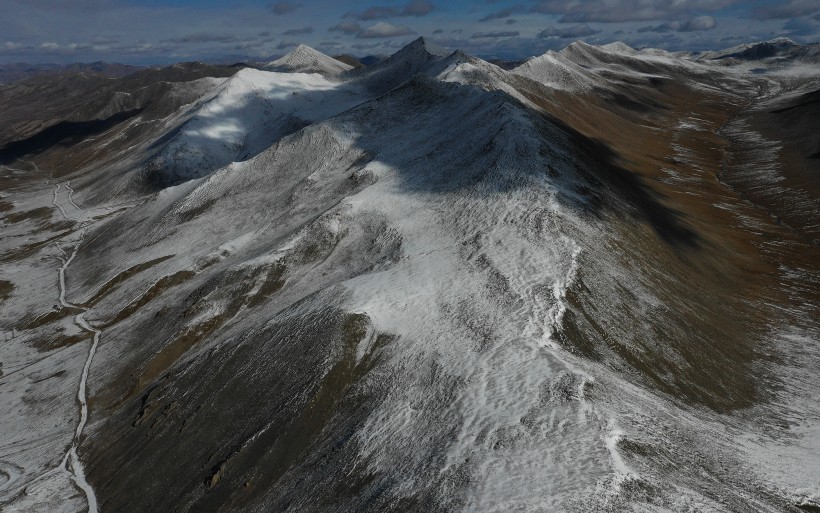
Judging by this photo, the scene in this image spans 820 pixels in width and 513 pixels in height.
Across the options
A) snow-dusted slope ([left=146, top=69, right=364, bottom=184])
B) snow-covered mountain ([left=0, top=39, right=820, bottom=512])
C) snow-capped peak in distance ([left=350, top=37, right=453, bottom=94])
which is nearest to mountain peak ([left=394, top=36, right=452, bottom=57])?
snow-capped peak in distance ([left=350, top=37, right=453, bottom=94])

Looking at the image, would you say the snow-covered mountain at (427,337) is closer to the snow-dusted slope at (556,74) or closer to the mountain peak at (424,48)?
the mountain peak at (424,48)

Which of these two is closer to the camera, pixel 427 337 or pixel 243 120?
pixel 427 337

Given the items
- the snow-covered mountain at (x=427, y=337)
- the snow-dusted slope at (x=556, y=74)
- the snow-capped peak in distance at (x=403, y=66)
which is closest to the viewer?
the snow-covered mountain at (x=427, y=337)

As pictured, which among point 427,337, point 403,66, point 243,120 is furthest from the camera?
point 403,66

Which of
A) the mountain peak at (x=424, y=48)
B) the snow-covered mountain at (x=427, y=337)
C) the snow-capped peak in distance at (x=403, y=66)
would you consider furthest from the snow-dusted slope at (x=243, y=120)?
the snow-covered mountain at (x=427, y=337)

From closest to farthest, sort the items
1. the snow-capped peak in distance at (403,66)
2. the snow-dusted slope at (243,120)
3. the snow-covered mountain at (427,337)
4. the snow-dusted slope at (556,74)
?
the snow-covered mountain at (427,337), the snow-dusted slope at (243,120), the snow-capped peak in distance at (403,66), the snow-dusted slope at (556,74)

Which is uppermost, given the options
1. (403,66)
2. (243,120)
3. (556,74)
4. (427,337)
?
(556,74)

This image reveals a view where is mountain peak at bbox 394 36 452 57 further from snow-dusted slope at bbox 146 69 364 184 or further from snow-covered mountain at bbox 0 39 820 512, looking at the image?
snow-covered mountain at bbox 0 39 820 512

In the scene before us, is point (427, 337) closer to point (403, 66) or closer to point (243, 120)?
point (243, 120)

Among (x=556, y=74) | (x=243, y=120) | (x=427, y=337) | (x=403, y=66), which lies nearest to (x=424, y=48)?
(x=403, y=66)
